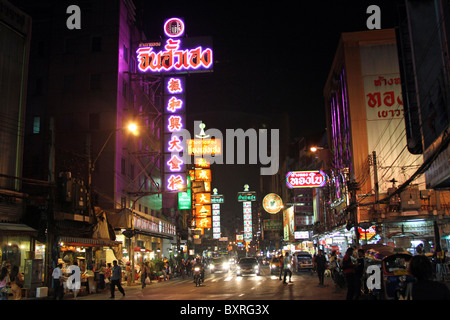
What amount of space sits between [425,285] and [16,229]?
20767mm

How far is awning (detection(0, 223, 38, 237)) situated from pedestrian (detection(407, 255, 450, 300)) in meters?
20.4

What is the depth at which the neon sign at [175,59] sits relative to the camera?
39094 mm

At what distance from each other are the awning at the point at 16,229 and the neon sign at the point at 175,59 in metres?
20.4

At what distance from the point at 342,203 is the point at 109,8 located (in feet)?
87.9

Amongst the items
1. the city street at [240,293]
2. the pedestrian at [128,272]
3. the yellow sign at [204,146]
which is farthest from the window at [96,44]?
the yellow sign at [204,146]

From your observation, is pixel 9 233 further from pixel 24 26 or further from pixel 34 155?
pixel 34 155

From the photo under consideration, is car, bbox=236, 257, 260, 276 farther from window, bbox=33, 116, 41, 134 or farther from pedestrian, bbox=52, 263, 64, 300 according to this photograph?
pedestrian, bbox=52, 263, 64, 300

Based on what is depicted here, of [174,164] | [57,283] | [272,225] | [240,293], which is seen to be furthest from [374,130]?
[272,225]

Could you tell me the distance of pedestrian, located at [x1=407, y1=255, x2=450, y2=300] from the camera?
223 inches

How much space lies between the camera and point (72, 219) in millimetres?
24672

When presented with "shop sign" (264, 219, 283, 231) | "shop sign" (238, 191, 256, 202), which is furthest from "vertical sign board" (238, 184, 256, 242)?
"shop sign" (264, 219, 283, 231)

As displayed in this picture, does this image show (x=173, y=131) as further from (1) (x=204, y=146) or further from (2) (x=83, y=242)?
(1) (x=204, y=146)

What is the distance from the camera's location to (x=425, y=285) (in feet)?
18.9
